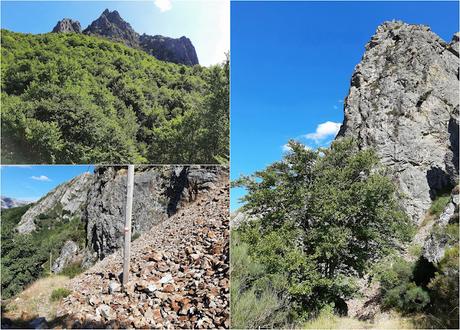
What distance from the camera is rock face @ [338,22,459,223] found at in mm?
20734

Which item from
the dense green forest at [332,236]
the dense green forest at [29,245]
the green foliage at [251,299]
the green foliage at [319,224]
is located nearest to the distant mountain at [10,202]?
the dense green forest at [29,245]

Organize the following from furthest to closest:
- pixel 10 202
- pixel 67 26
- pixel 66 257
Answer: pixel 67 26, pixel 66 257, pixel 10 202

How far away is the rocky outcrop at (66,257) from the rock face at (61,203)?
27cm

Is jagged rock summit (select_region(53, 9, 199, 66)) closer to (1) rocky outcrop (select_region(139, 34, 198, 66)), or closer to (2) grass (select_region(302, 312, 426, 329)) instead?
(1) rocky outcrop (select_region(139, 34, 198, 66))

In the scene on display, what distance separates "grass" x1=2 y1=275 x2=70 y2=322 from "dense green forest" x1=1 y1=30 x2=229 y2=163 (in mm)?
1469

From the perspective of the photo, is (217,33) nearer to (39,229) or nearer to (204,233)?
(204,233)

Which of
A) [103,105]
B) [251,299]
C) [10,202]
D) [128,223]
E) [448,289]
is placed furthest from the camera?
[448,289]

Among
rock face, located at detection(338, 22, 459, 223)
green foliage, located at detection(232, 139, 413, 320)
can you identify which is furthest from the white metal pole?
rock face, located at detection(338, 22, 459, 223)

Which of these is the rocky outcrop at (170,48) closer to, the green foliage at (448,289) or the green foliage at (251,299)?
the green foliage at (251,299)

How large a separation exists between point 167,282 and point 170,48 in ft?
14.0

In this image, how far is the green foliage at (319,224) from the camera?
29.1ft

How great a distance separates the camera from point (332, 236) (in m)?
9.32

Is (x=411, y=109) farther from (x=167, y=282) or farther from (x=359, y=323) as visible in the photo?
(x=167, y=282)

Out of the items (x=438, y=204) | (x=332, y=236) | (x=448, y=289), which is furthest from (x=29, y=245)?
(x=438, y=204)
